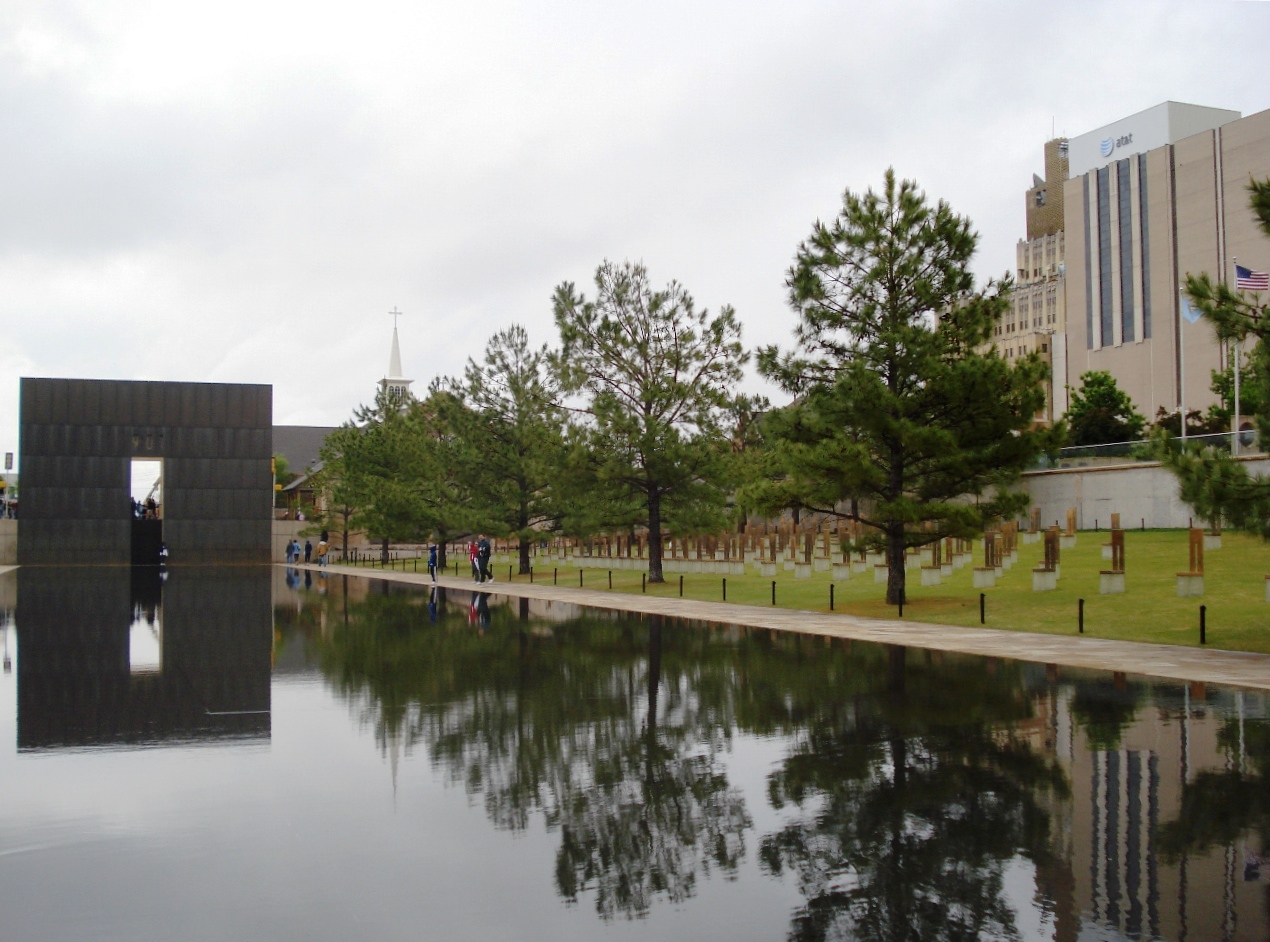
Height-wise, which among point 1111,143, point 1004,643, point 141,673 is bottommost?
point 1004,643

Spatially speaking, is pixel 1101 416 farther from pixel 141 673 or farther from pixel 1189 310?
pixel 141 673

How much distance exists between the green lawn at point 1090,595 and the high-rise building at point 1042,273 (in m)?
112

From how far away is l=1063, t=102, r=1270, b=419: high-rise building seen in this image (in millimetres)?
104812

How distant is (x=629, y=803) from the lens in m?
8.47

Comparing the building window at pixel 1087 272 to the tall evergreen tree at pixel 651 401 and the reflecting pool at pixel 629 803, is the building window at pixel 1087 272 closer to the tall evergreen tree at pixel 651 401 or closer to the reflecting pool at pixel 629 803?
the tall evergreen tree at pixel 651 401

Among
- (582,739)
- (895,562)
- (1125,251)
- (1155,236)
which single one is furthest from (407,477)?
(1125,251)

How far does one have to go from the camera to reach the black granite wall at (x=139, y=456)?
77.5 m

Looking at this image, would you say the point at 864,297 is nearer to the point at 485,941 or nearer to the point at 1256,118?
the point at 485,941

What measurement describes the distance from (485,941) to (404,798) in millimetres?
3216

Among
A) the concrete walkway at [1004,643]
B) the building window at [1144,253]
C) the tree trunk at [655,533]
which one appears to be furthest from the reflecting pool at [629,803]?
the building window at [1144,253]

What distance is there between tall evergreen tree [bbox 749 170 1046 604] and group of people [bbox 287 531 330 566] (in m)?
54.2

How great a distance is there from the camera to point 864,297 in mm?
28547

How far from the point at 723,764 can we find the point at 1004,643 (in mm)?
12094

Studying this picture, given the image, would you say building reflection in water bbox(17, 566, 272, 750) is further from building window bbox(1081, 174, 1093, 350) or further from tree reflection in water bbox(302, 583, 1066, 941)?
building window bbox(1081, 174, 1093, 350)
